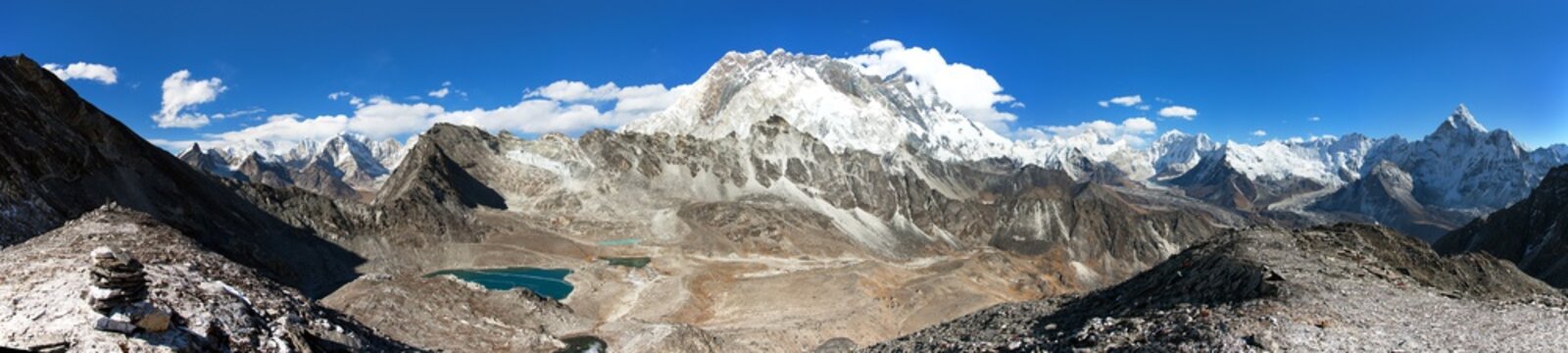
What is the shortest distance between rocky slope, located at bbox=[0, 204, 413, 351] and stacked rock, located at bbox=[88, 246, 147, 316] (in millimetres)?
342

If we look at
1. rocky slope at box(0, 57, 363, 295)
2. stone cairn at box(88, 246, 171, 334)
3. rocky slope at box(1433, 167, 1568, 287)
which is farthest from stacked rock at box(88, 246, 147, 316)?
rocky slope at box(1433, 167, 1568, 287)

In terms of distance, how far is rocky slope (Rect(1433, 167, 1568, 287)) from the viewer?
283 ft

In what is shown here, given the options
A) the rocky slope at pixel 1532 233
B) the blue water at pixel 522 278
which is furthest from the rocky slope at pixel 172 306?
the rocky slope at pixel 1532 233

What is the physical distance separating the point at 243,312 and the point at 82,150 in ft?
208

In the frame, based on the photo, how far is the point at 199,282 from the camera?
73.9 ft

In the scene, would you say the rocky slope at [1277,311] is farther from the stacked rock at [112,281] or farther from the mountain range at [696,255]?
the stacked rock at [112,281]

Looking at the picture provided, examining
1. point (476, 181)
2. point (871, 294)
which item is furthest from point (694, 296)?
point (476, 181)

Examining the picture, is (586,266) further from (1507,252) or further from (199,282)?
(1507,252)

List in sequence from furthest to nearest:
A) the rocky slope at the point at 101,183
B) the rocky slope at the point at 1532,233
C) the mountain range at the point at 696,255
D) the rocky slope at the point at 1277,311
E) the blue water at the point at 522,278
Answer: the blue water at the point at 522,278 < the rocky slope at the point at 1532,233 < the rocky slope at the point at 101,183 < the mountain range at the point at 696,255 < the rocky slope at the point at 1277,311

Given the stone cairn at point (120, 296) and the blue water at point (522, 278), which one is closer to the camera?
the stone cairn at point (120, 296)

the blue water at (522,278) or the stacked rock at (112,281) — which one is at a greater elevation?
the stacked rock at (112,281)

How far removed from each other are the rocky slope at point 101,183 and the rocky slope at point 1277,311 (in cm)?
5254

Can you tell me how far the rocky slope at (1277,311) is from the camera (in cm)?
2047

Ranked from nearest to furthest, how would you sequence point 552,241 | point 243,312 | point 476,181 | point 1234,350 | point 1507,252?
1. point 1234,350
2. point 243,312
3. point 1507,252
4. point 552,241
5. point 476,181
